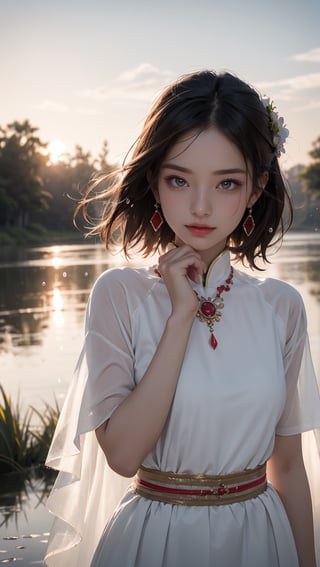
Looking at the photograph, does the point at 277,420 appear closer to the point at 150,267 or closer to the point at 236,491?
the point at 236,491

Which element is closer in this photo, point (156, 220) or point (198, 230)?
point (198, 230)

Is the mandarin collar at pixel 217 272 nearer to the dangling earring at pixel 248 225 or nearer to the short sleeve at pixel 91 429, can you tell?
the dangling earring at pixel 248 225

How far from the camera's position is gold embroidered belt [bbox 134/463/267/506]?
1906 millimetres

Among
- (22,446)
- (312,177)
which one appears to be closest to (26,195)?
(312,177)

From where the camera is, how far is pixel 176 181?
1938 millimetres

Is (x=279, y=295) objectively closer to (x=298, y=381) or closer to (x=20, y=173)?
(x=298, y=381)

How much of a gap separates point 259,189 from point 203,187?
210mm

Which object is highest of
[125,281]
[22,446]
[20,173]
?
[20,173]

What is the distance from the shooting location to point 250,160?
1.97 metres

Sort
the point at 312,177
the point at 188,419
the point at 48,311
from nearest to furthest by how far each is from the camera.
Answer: the point at 188,419 → the point at 48,311 → the point at 312,177

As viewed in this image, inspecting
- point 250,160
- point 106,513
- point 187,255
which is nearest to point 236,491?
point 106,513

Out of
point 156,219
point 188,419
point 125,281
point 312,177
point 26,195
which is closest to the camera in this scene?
point 188,419

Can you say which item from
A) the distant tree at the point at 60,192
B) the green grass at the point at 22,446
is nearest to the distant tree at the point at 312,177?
the distant tree at the point at 60,192

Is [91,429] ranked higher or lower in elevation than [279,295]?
lower
